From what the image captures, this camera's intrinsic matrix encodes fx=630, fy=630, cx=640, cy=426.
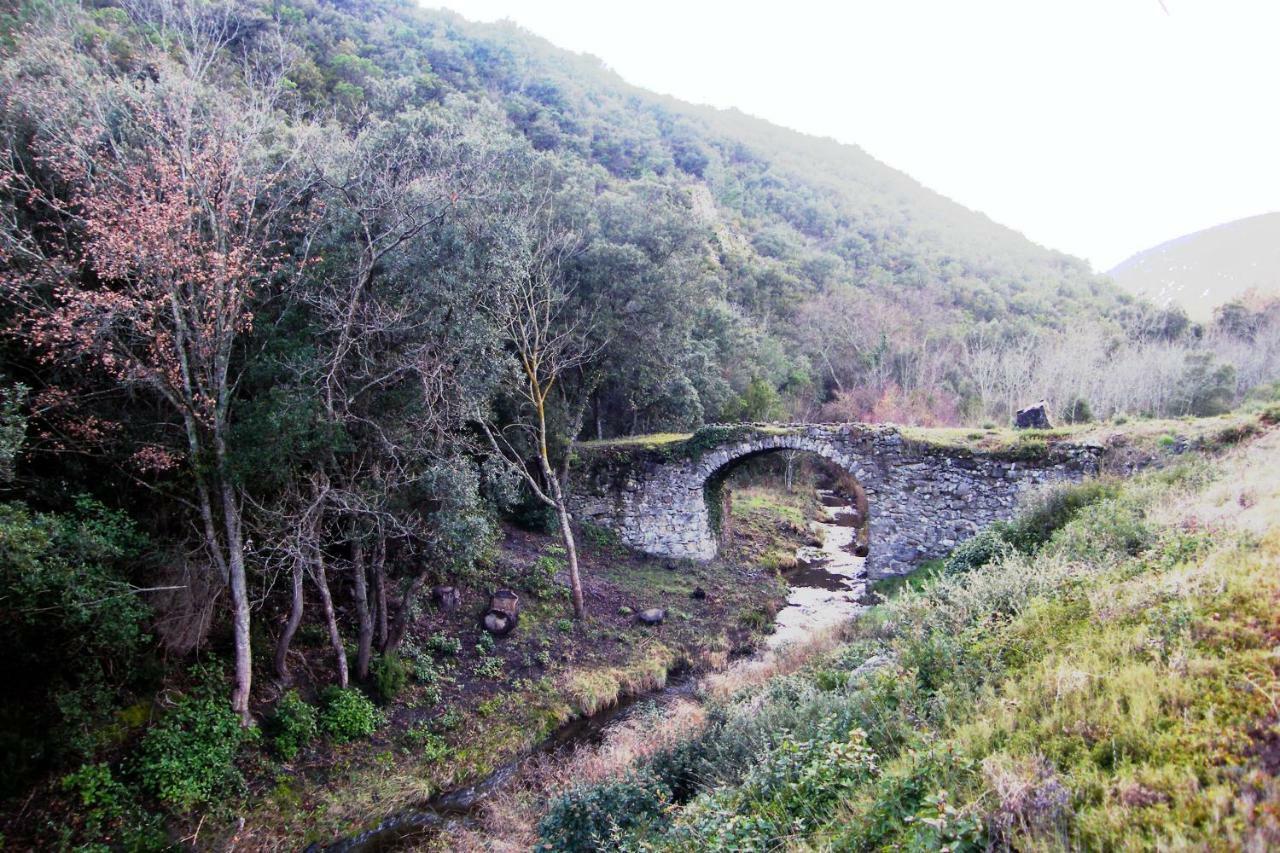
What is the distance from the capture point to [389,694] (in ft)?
38.5

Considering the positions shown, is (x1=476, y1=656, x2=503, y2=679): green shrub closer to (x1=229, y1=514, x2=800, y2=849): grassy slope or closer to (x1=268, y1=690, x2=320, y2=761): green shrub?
(x1=229, y1=514, x2=800, y2=849): grassy slope

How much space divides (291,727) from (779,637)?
11.7 m

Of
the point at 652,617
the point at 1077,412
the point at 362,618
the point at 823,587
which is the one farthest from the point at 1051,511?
the point at 1077,412

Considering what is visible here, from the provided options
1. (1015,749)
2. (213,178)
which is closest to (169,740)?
(213,178)

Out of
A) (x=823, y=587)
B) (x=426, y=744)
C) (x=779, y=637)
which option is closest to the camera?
(x=426, y=744)

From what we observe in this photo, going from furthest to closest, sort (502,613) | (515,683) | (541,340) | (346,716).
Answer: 1. (541,340)
2. (502,613)
3. (515,683)
4. (346,716)

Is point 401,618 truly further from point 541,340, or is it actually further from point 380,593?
point 541,340

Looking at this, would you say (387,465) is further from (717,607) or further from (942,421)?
(942,421)

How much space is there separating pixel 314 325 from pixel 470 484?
367cm

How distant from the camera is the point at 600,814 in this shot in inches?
288

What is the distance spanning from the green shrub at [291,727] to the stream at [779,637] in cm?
158

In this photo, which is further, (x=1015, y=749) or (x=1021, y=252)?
(x=1021, y=252)

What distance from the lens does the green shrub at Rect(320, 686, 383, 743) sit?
10.7m

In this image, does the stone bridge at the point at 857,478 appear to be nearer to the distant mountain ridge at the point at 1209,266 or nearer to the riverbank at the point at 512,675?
the riverbank at the point at 512,675
